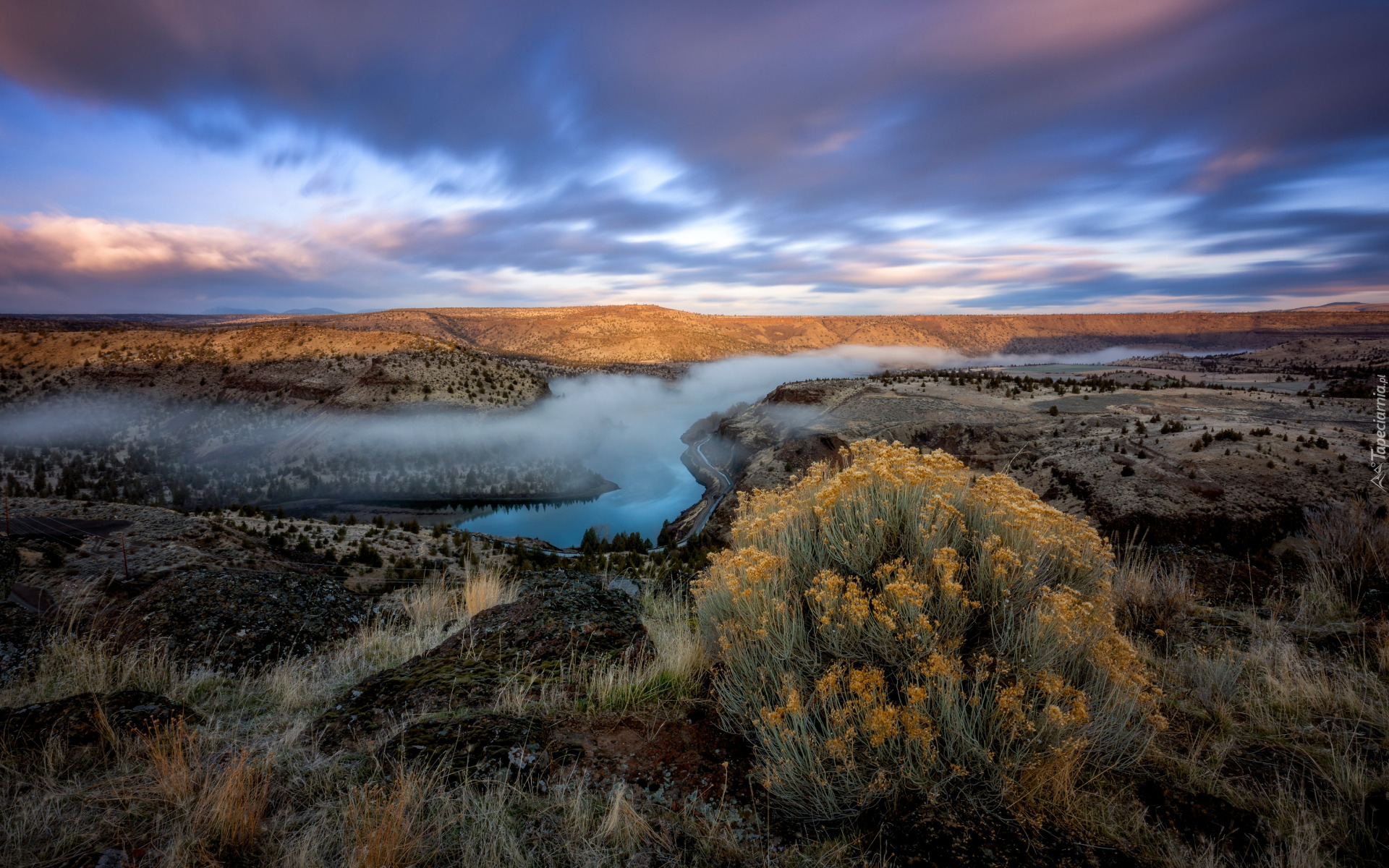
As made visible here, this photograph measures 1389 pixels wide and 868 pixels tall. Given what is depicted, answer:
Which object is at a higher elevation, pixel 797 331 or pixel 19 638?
pixel 797 331

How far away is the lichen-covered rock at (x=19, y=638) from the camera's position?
479cm

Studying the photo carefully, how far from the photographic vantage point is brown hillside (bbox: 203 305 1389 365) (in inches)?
4299

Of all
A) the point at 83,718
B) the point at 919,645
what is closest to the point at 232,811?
the point at 83,718

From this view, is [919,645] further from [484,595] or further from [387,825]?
[484,595]

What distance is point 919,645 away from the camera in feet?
9.34

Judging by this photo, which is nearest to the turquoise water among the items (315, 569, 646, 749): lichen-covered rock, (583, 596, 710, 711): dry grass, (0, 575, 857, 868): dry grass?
(315, 569, 646, 749): lichen-covered rock

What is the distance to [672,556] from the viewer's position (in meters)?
16.6

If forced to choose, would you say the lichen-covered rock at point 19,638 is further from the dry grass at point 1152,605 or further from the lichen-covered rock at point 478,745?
the dry grass at point 1152,605

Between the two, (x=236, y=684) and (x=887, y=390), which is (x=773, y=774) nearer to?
(x=236, y=684)

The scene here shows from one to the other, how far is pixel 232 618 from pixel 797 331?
491ft

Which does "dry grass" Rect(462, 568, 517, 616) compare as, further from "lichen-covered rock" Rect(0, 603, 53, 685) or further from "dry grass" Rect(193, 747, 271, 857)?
"dry grass" Rect(193, 747, 271, 857)

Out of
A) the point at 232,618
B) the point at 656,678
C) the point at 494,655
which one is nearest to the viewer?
the point at 656,678

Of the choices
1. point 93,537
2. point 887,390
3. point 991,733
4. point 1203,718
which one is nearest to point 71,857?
point 991,733

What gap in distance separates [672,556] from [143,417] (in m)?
41.4
